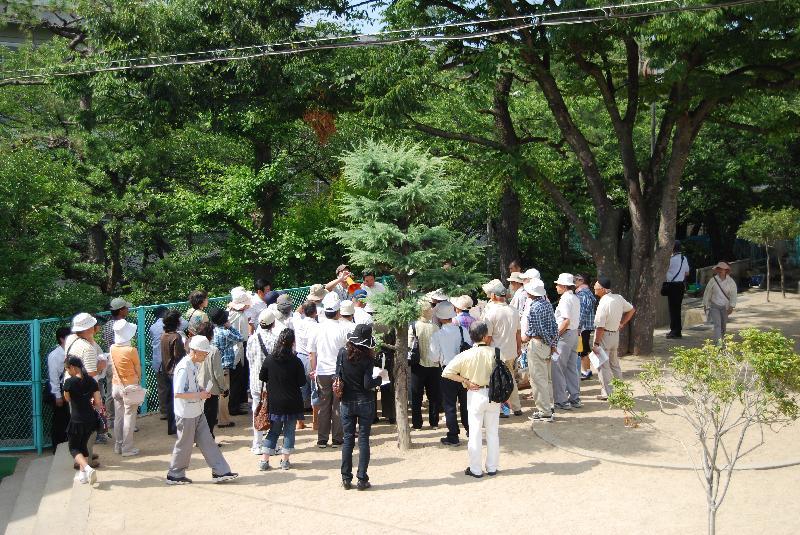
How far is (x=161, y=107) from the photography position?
51.9 ft

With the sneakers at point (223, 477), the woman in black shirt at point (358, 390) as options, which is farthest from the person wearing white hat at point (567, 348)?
the sneakers at point (223, 477)

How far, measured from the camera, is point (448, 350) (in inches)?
409

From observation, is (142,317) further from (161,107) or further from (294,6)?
→ (294,6)

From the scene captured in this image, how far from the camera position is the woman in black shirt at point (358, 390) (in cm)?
888

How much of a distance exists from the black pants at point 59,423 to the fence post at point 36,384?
0.65 feet

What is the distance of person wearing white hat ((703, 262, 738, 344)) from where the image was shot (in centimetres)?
1451

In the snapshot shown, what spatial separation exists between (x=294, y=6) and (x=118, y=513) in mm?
11165

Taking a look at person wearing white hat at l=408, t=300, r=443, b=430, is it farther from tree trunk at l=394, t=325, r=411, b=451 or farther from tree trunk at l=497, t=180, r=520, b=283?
tree trunk at l=497, t=180, r=520, b=283

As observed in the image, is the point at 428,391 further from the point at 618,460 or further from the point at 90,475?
the point at 90,475

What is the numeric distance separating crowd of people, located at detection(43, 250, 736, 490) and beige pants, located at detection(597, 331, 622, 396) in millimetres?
17

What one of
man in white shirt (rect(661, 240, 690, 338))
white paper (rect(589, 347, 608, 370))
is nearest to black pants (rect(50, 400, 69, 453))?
white paper (rect(589, 347, 608, 370))

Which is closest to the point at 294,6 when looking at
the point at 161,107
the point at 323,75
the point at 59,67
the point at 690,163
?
the point at 323,75

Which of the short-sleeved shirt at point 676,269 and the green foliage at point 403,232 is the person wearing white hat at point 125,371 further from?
the short-sleeved shirt at point 676,269

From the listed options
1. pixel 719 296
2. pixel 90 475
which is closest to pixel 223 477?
pixel 90 475
